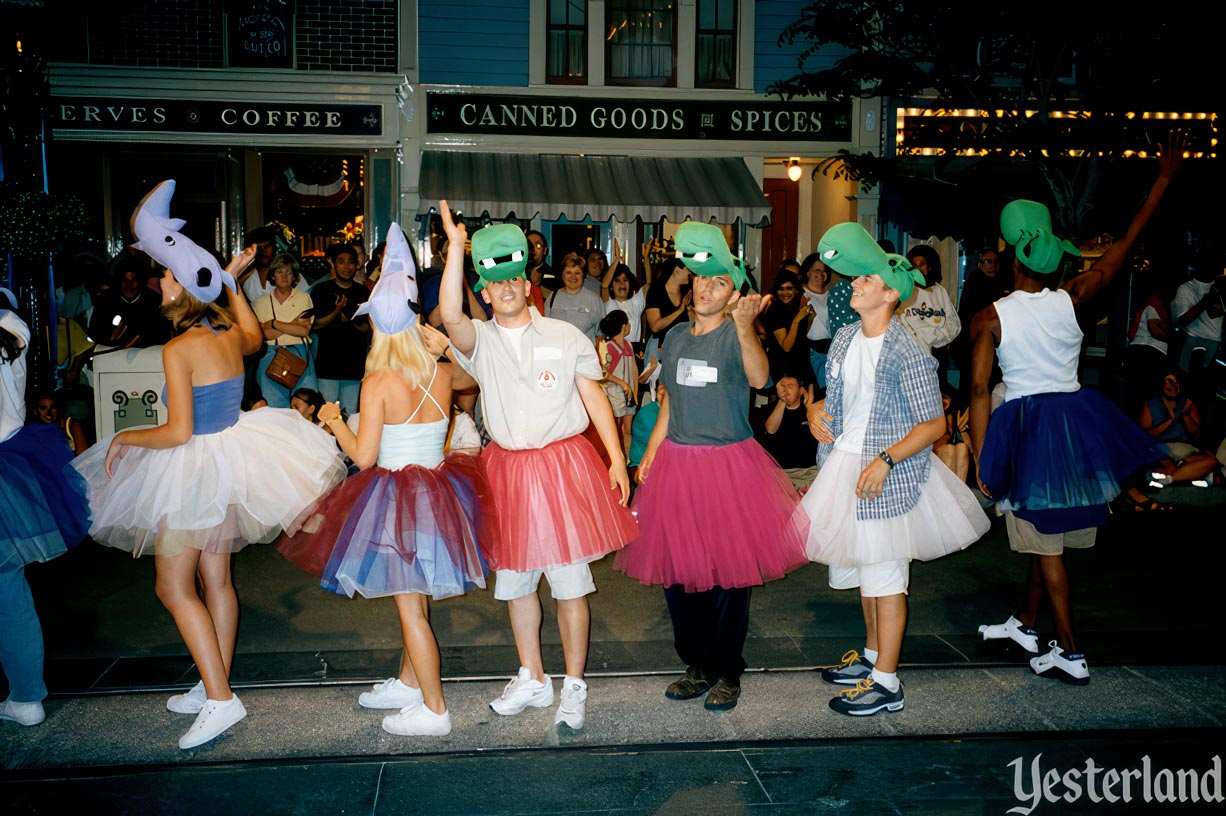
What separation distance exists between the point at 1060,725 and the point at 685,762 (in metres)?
1.77

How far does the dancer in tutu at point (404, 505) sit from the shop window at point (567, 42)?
11302 mm

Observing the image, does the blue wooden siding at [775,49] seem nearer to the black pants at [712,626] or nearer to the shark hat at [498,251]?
the shark hat at [498,251]

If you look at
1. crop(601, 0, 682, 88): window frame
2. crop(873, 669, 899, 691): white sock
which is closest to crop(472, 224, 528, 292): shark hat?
crop(873, 669, 899, 691): white sock

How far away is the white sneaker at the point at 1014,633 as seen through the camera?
575 centimetres

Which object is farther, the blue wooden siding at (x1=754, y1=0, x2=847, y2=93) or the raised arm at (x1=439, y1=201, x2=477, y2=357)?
the blue wooden siding at (x1=754, y1=0, x2=847, y2=93)

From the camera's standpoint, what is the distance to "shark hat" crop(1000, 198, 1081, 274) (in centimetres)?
534

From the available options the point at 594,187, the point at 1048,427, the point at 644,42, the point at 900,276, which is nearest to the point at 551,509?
the point at 900,276

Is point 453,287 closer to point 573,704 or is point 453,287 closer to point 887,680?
point 573,704

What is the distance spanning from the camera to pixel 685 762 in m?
4.45

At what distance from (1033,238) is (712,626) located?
8.32 feet

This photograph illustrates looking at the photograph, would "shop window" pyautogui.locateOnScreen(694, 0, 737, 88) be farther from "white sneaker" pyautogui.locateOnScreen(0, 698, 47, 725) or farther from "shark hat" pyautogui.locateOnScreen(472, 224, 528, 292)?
"white sneaker" pyautogui.locateOnScreen(0, 698, 47, 725)

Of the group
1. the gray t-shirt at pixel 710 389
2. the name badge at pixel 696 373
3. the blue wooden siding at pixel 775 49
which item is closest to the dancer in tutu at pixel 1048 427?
the gray t-shirt at pixel 710 389

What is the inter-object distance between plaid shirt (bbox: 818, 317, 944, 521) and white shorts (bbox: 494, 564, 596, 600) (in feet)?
4.22

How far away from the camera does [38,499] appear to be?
A: 15.6 feet
